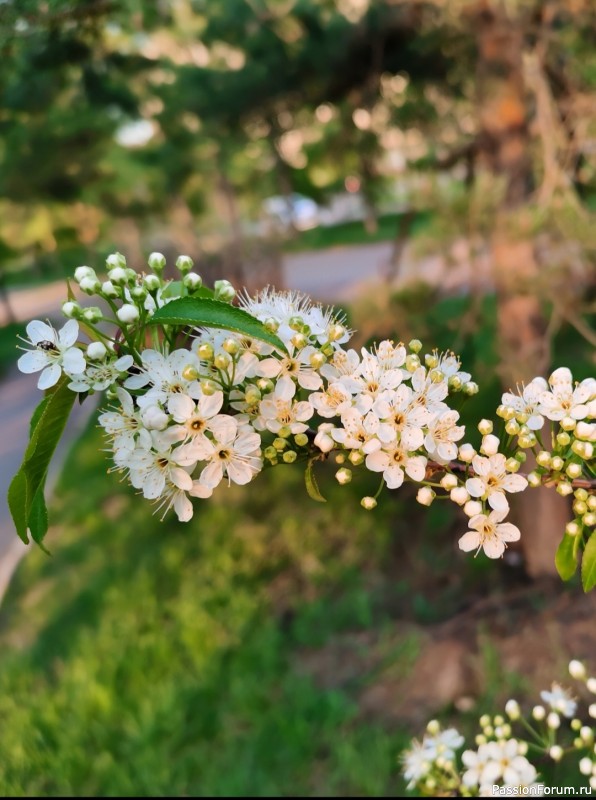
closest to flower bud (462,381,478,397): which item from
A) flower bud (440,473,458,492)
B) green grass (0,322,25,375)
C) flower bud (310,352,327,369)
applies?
flower bud (440,473,458,492)

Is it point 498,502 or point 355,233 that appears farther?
point 355,233

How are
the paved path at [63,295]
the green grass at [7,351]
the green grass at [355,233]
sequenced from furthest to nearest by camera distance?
1. the green grass at [355,233]
2. the green grass at [7,351]
3. the paved path at [63,295]

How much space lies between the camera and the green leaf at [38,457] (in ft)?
2.97

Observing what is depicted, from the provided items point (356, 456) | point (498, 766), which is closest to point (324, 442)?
point (356, 456)

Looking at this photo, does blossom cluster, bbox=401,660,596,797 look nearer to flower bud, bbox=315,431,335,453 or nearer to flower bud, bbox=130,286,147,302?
flower bud, bbox=315,431,335,453

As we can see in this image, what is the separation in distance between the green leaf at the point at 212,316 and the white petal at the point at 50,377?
0.15 meters

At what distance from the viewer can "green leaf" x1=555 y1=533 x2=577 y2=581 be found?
102 cm

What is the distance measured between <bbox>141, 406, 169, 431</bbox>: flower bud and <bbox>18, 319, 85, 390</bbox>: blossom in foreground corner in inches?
4.1

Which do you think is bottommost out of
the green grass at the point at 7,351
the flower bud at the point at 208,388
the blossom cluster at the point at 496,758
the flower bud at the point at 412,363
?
the green grass at the point at 7,351

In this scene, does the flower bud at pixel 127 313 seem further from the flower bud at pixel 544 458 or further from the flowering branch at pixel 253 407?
the flower bud at pixel 544 458

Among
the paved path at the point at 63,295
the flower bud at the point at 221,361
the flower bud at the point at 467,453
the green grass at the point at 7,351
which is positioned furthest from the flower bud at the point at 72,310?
the green grass at the point at 7,351

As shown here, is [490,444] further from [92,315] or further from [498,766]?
[498,766]

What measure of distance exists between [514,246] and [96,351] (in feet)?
9.72

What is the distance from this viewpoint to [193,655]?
3.78 meters
